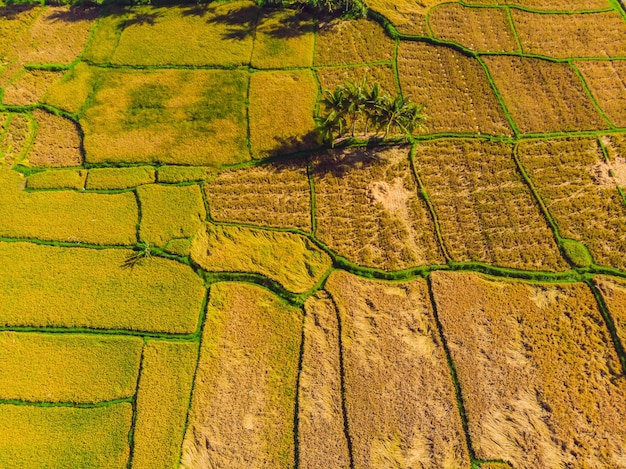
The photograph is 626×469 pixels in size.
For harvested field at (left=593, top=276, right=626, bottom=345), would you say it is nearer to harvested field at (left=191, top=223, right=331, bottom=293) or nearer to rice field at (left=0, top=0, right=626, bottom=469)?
rice field at (left=0, top=0, right=626, bottom=469)

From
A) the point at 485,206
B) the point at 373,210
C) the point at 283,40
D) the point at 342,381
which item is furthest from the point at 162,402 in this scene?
the point at 283,40

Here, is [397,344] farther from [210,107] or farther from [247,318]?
[210,107]

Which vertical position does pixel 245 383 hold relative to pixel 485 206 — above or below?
below

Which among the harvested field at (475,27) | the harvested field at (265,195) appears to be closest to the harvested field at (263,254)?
the harvested field at (265,195)

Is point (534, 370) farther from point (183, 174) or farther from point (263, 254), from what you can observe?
point (183, 174)

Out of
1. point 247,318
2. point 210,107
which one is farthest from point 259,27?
point 247,318

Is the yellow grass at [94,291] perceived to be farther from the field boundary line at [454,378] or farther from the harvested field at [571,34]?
the harvested field at [571,34]
